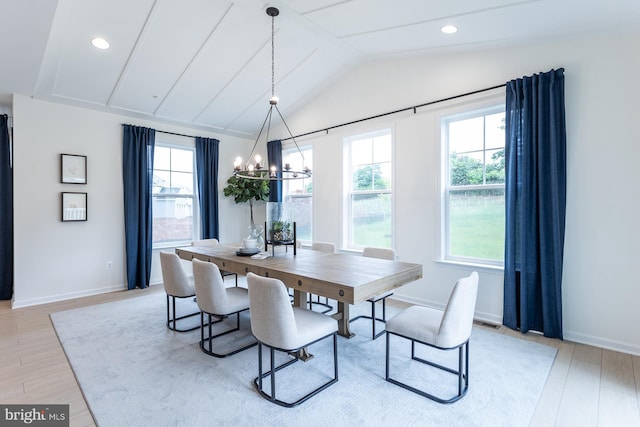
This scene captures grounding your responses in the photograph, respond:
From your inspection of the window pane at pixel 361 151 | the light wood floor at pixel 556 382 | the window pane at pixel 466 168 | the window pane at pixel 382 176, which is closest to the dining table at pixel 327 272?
the light wood floor at pixel 556 382

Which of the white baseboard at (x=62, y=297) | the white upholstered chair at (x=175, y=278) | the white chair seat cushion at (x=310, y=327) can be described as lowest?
the white baseboard at (x=62, y=297)

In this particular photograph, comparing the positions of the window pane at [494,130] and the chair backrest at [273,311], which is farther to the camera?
the window pane at [494,130]

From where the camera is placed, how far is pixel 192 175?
5742 millimetres

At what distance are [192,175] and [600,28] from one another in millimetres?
5675

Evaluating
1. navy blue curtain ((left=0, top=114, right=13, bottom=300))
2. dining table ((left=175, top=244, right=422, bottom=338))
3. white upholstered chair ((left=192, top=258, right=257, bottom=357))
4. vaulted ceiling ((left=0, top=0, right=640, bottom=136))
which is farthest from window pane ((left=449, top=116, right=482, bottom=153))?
navy blue curtain ((left=0, top=114, right=13, bottom=300))

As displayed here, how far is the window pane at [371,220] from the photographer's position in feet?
14.9

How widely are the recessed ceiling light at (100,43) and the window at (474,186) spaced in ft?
12.8

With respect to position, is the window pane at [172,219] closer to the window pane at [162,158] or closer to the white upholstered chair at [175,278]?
the window pane at [162,158]

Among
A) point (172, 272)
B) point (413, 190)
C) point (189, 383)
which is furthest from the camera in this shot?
point (413, 190)

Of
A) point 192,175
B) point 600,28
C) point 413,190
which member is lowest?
point 413,190

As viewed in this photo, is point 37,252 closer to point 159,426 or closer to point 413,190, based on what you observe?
point 159,426

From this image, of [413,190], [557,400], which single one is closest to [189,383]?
[557,400]

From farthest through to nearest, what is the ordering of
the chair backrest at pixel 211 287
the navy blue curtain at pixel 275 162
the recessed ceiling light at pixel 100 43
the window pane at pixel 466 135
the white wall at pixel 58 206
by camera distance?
the navy blue curtain at pixel 275 162 < the white wall at pixel 58 206 < the window pane at pixel 466 135 < the recessed ceiling light at pixel 100 43 < the chair backrest at pixel 211 287

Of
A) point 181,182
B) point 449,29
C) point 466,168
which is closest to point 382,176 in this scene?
point 466,168
